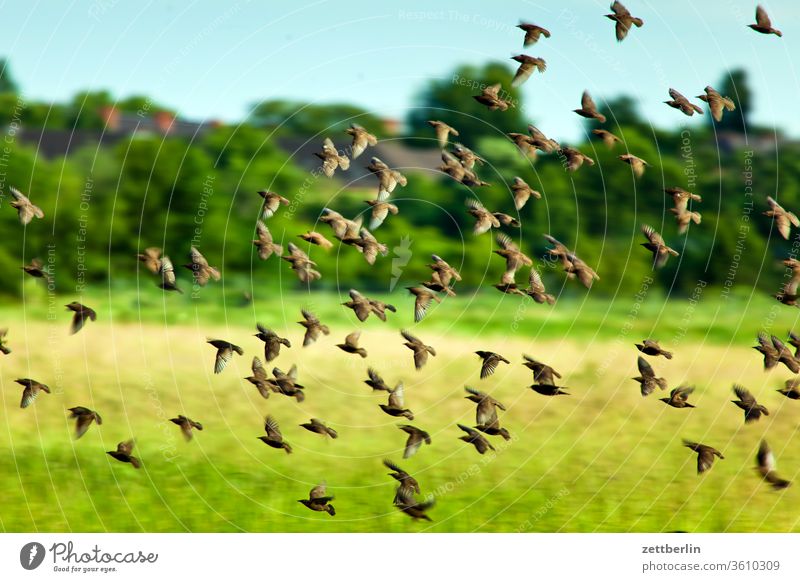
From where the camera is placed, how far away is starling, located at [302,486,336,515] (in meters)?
16.2

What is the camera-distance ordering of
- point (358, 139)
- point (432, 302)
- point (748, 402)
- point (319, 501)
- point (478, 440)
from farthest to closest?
1. point (432, 302)
2. point (358, 139)
3. point (748, 402)
4. point (478, 440)
5. point (319, 501)

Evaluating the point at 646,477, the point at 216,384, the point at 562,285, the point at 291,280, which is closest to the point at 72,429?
the point at 216,384

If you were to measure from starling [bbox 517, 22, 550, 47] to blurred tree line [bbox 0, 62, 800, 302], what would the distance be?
68.4 ft

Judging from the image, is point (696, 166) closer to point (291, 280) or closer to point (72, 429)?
point (291, 280)

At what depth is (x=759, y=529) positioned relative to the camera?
16.9 meters

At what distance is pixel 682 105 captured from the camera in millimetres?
17172

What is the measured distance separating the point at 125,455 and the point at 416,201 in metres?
27.9

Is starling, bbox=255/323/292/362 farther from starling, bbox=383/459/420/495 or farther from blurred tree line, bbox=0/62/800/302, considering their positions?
blurred tree line, bbox=0/62/800/302

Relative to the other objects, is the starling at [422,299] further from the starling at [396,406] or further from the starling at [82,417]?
the starling at [82,417]

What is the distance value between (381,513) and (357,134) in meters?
5.16

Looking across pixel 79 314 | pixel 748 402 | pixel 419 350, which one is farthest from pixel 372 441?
pixel 748 402

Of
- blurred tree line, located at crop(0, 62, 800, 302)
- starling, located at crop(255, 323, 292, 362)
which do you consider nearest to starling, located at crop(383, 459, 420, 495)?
starling, located at crop(255, 323, 292, 362)

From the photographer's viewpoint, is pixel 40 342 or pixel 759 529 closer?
pixel 759 529

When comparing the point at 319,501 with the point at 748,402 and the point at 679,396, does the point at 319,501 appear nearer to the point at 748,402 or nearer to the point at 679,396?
the point at 679,396
